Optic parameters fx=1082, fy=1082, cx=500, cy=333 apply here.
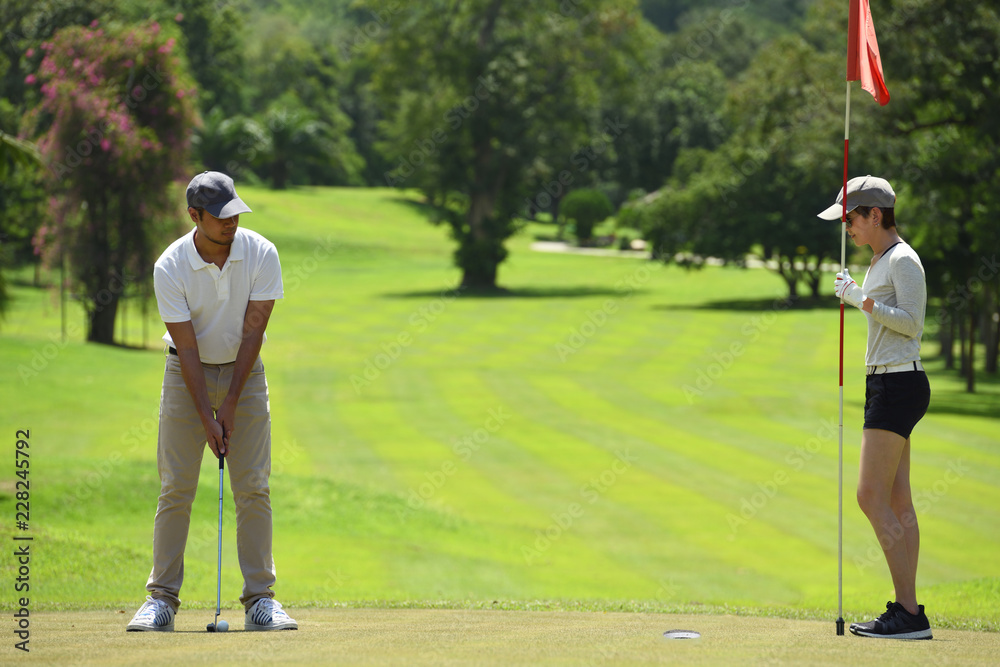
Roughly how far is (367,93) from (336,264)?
129 ft

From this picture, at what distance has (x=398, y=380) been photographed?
25.4m

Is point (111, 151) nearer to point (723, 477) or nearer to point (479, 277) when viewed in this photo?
point (723, 477)

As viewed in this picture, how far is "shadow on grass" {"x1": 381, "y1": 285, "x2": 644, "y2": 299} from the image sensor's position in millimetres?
47281

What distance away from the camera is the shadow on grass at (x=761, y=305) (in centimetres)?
4586

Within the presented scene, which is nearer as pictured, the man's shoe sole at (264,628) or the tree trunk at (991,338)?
the man's shoe sole at (264,628)

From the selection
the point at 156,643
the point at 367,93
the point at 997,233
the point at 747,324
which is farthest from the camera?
the point at 367,93

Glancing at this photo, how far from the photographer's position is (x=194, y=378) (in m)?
5.30

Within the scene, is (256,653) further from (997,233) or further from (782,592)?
(997,233)

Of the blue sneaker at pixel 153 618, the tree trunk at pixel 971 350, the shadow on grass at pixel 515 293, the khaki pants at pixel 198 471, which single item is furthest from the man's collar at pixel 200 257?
the shadow on grass at pixel 515 293

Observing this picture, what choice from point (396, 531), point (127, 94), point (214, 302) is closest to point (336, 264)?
point (127, 94)

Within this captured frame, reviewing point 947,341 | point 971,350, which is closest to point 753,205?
point 947,341

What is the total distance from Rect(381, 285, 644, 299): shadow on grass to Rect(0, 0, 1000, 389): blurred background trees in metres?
1.29

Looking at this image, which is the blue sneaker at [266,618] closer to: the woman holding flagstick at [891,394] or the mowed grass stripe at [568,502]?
the woman holding flagstick at [891,394]

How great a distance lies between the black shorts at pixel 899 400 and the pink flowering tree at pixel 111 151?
25330mm
